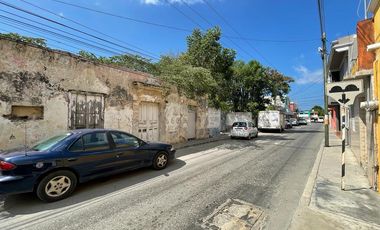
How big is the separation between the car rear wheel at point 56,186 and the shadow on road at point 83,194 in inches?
5.2

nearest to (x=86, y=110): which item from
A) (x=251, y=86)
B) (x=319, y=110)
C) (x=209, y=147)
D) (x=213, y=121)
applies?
(x=209, y=147)

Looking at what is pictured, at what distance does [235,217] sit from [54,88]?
7.64 m

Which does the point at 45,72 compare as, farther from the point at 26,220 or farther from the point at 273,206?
the point at 273,206

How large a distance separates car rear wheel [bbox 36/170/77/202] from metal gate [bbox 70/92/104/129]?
411 cm

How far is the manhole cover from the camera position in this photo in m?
3.71

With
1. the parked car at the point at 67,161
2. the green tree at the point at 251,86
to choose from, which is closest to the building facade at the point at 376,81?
the parked car at the point at 67,161

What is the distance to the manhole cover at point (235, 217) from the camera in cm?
371

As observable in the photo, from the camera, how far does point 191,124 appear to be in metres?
16.2

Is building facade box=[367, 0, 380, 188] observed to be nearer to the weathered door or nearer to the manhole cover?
the manhole cover

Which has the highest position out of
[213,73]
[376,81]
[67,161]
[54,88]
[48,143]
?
[213,73]

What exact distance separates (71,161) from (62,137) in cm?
79

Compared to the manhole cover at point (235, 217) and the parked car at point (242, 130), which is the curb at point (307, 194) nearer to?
the manhole cover at point (235, 217)

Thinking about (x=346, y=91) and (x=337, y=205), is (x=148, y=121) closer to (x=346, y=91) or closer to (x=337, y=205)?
(x=346, y=91)

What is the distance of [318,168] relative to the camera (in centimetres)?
768
